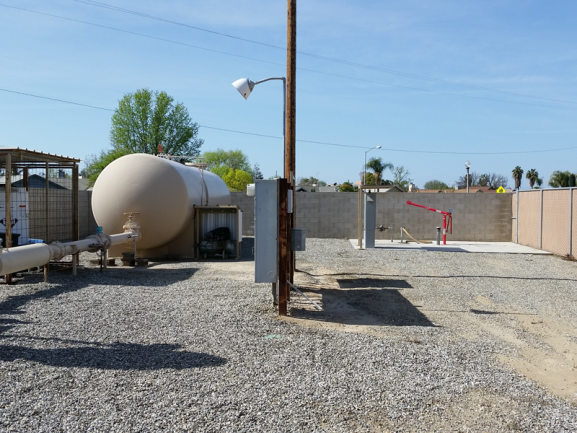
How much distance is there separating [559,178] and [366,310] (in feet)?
164

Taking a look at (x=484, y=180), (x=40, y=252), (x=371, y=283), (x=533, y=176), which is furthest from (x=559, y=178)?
(x=40, y=252)

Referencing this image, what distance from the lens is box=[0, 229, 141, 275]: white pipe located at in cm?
681

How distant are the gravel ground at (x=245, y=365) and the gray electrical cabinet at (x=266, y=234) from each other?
64cm

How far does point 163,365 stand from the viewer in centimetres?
516

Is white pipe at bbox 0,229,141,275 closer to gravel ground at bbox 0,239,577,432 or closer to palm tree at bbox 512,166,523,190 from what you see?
gravel ground at bbox 0,239,577,432

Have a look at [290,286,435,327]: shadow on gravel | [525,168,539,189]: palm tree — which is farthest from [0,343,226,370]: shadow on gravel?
[525,168,539,189]: palm tree

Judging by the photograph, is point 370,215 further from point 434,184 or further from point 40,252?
point 434,184

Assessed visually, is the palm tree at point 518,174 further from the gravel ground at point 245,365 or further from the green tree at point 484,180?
the gravel ground at point 245,365

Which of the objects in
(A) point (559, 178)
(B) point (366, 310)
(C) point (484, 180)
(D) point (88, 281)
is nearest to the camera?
(B) point (366, 310)

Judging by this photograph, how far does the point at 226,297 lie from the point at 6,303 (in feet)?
11.5

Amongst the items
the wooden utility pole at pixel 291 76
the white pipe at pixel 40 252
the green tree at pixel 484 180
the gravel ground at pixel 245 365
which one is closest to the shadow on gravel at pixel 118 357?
the gravel ground at pixel 245 365

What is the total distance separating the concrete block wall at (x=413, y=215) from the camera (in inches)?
787

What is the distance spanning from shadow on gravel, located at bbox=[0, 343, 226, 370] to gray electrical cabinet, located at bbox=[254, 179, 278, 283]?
211cm

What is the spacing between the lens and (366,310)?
8.09 metres
